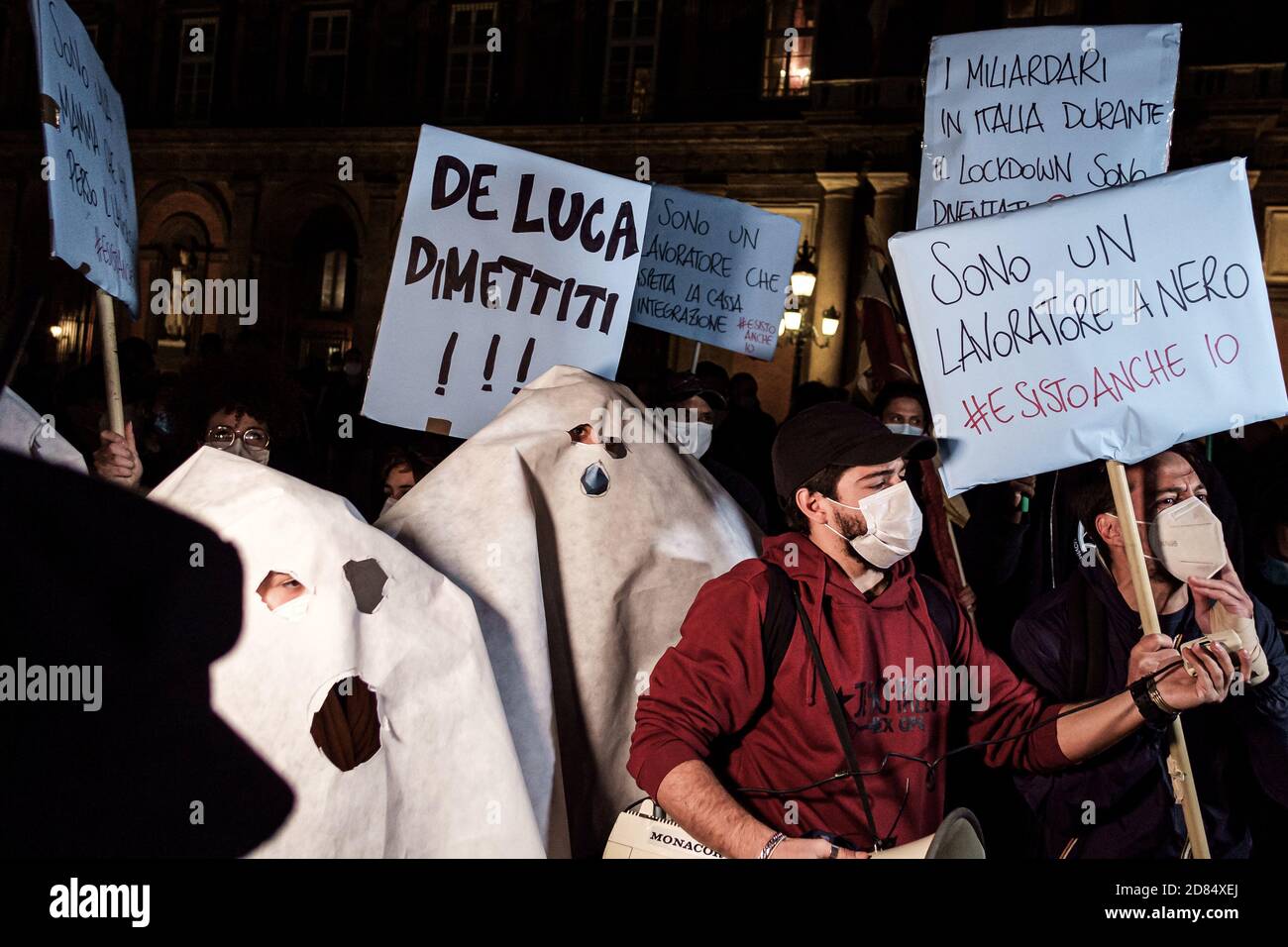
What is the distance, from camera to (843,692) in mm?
2428

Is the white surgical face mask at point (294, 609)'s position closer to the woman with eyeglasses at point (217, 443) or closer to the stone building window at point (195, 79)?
the woman with eyeglasses at point (217, 443)

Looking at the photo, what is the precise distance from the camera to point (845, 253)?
63.1 feet

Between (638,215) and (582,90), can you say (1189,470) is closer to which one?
(638,215)

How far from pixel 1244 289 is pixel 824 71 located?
18738 mm

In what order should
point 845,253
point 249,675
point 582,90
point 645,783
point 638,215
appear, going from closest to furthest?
1. point 249,675
2. point 645,783
3. point 638,215
4. point 845,253
5. point 582,90

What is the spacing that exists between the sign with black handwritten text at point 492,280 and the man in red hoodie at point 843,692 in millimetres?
1293

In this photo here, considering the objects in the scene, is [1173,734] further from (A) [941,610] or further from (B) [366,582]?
(B) [366,582]

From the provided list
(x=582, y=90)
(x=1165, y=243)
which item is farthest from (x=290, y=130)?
(x=1165, y=243)

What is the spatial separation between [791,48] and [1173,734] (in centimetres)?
2000

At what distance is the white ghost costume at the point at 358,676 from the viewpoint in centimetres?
213

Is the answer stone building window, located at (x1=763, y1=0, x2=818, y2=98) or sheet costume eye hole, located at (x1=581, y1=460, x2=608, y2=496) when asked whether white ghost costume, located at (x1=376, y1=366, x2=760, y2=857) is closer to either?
sheet costume eye hole, located at (x1=581, y1=460, x2=608, y2=496)

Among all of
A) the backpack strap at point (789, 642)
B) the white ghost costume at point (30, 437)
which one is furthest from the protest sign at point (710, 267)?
the white ghost costume at point (30, 437)

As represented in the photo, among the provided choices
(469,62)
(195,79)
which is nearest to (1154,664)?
(469,62)

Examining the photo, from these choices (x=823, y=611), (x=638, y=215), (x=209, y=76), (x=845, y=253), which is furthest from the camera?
(x=209, y=76)
